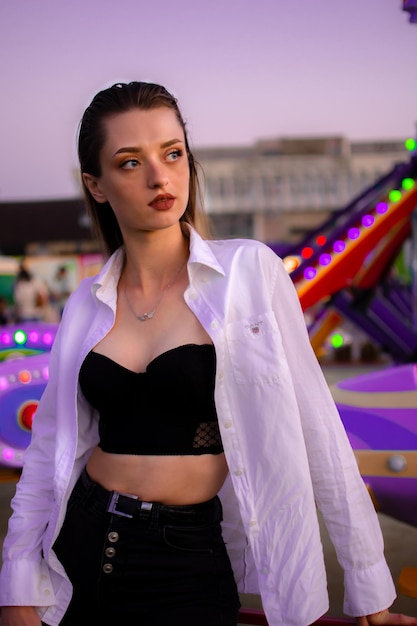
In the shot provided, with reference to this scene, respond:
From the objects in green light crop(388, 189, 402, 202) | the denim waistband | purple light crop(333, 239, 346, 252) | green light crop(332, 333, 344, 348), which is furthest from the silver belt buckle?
green light crop(332, 333, 344, 348)

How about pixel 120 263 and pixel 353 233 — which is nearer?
pixel 120 263

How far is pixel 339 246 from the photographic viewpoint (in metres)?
5.48

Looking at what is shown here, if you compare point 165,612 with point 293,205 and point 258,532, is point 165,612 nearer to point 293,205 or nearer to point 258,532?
point 258,532

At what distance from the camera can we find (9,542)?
1.53 m

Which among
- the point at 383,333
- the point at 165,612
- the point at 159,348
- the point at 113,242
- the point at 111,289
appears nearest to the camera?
the point at 165,612

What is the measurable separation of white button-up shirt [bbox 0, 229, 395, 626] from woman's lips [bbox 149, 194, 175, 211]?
11 centimetres

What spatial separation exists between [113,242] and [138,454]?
589 millimetres

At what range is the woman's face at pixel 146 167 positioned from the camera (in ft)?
4.90

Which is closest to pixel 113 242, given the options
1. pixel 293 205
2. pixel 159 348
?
pixel 159 348

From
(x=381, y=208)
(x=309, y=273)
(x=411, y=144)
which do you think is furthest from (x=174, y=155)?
(x=411, y=144)

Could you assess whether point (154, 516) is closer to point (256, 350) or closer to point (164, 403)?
point (164, 403)

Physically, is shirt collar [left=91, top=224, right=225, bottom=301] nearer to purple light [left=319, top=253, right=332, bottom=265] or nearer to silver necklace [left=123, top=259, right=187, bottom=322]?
silver necklace [left=123, top=259, right=187, bottom=322]

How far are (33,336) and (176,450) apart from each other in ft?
9.41

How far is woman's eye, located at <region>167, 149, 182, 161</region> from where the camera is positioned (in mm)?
1526
